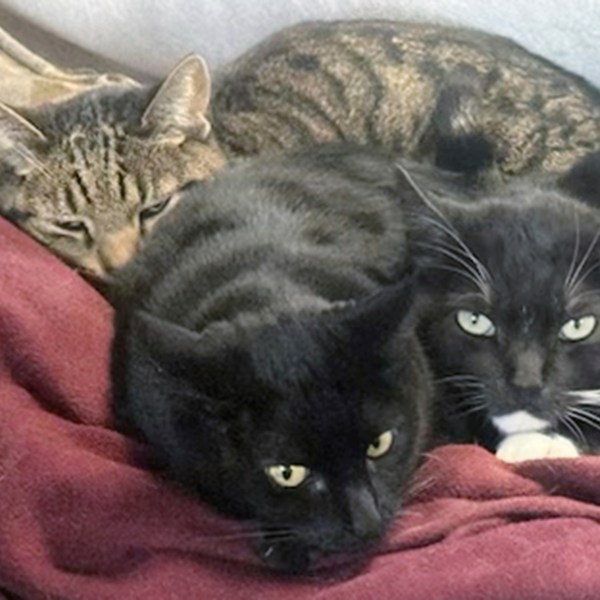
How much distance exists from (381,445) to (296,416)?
0.35 ft

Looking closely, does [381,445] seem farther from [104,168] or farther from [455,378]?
[104,168]

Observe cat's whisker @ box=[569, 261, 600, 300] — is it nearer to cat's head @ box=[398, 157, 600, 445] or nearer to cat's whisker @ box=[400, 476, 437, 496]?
cat's head @ box=[398, 157, 600, 445]

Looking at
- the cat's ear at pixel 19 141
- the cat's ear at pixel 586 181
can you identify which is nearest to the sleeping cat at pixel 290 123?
the cat's ear at pixel 19 141

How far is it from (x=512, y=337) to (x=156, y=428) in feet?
1.30

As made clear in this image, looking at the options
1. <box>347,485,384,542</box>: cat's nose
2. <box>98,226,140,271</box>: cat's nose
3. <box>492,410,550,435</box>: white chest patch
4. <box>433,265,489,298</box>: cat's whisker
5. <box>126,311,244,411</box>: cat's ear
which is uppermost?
<box>126,311,244,411</box>: cat's ear

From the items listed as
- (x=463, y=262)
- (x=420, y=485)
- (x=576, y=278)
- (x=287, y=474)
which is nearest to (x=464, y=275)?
(x=463, y=262)

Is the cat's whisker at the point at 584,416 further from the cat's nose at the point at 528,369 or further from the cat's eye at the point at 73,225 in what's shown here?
the cat's eye at the point at 73,225

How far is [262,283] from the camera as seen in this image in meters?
1.20

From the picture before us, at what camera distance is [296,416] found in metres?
1.06

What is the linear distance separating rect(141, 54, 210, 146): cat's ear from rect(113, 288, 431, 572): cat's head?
50 centimetres

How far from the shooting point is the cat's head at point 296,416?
3.46 feet

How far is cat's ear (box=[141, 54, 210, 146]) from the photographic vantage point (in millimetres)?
1516

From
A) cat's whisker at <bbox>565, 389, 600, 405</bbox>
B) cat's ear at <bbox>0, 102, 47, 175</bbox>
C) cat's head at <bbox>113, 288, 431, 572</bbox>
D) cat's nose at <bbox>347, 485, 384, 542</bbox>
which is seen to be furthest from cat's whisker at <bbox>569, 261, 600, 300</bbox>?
cat's ear at <bbox>0, 102, 47, 175</bbox>

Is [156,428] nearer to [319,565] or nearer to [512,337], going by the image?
[319,565]
